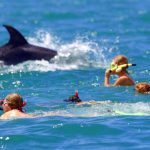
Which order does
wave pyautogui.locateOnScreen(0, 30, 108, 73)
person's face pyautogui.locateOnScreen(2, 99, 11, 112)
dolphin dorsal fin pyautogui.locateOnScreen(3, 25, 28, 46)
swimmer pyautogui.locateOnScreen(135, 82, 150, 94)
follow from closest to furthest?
person's face pyautogui.locateOnScreen(2, 99, 11, 112) → swimmer pyautogui.locateOnScreen(135, 82, 150, 94) → wave pyautogui.locateOnScreen(0, 30, 108, 73) → dolphin dorsal fin pyautogui.locateOnScreen(3, 25, 28, 46)

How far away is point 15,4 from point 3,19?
→ 7.37 meters

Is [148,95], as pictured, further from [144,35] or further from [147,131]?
[144,35]

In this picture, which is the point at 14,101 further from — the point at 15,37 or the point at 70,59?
the point at 70,59

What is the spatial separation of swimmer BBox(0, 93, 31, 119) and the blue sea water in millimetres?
177

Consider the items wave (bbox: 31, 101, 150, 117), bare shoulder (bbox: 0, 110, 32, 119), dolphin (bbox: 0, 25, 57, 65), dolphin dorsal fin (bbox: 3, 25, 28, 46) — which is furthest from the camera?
dolphin (bbox: 0, 25, 57, 65)

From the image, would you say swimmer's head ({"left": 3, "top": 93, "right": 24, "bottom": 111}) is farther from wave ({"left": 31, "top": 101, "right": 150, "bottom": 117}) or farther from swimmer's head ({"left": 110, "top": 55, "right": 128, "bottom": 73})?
swimmer's head ({"left": 110, "top": 55, "right": 128, "bottom": 73})

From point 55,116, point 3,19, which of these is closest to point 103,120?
point 55,116

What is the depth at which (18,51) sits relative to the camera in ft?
73.4

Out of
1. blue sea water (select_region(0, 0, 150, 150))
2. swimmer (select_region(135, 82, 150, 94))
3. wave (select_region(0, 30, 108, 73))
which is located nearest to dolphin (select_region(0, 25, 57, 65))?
wave (select_region(0, 30, 108, 73))

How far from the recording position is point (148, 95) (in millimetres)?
16422

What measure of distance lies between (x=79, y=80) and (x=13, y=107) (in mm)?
5179

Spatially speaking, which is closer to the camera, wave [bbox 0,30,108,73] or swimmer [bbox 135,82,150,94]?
swimmer [bbox 135,82,150,94]

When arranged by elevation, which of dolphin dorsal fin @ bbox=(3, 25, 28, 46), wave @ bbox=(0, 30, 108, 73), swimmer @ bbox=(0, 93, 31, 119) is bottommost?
swimmer @ bbox=(0, 93, 31, 119)

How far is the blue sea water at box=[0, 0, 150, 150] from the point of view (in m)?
12.7
